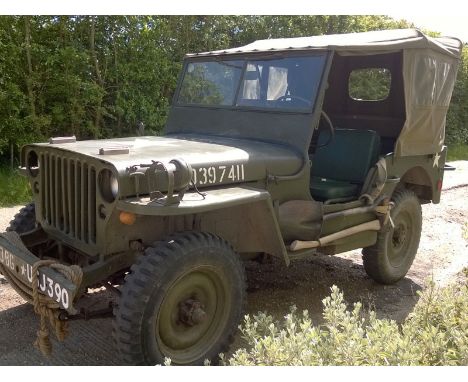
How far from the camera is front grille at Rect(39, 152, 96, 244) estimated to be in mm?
3309

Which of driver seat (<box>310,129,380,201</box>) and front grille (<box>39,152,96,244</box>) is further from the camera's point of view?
driver seat (<box>310,129,380,201</box>)

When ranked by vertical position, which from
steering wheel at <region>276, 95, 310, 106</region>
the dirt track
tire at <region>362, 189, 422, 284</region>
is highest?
steering wheel at <region>276, 95, 310, 106</region>

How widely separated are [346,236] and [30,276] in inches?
93.3

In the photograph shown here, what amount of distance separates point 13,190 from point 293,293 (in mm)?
4627

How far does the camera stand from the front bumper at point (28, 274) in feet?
9.70

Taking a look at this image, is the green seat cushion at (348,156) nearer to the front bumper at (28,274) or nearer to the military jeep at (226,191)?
the military jeep at (226,191)

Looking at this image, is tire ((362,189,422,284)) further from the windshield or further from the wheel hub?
the wheel hub

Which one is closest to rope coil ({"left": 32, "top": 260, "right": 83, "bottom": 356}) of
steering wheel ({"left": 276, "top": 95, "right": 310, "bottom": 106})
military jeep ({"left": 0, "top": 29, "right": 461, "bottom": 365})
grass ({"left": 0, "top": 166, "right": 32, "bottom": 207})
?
military jeep ({"left": 0, "top": 29, "right": 461, "bottom": 365})

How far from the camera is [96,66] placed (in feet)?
27.9

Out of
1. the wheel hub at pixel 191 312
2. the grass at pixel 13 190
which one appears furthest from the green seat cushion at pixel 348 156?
the grass at pixel 13 190

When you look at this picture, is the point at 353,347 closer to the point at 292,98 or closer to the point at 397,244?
the point at 292,98

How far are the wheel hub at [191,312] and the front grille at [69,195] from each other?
0.67m

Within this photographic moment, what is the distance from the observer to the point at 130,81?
29.5 feet

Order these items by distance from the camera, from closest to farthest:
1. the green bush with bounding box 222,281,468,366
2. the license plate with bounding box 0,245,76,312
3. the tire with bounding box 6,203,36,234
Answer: the green bush with bounding box 222,281,468,366, the license plate with bounding box 0,245,76,312, the tire with bounding box 6,203,36,234
